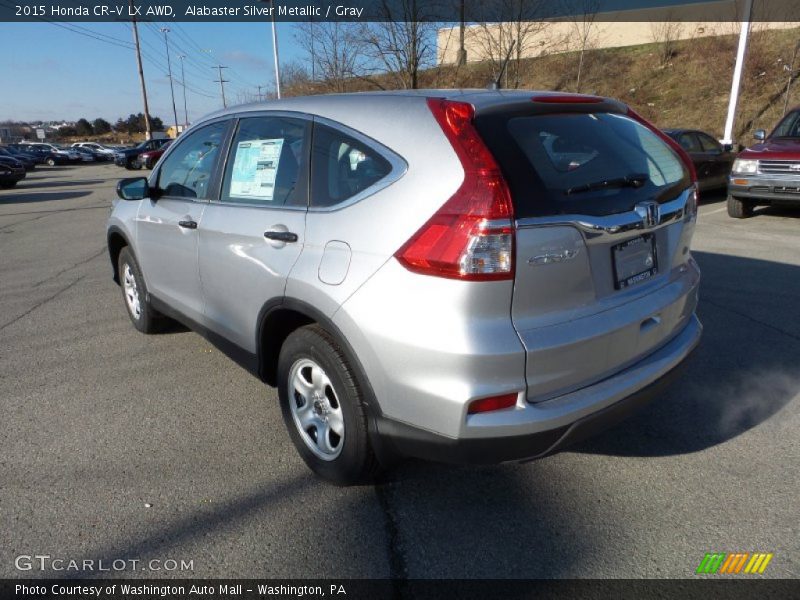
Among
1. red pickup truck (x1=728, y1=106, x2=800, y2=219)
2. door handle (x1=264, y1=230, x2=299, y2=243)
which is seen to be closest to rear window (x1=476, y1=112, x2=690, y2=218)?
door handle (x1=264, y1=230, x2=299, y2=243)

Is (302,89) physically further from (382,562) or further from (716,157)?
(382,562)

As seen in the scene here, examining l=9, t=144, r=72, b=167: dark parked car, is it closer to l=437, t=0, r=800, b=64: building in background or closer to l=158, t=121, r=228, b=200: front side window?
l=437, t=0, r=800, b=64: building in background

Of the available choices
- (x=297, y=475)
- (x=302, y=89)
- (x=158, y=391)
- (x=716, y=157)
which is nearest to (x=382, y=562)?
(x=297, y=475)

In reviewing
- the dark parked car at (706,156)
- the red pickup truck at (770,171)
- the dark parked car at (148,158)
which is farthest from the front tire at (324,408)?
the dark parked car at (148,158)

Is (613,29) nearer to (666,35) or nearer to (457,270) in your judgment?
(666,35)

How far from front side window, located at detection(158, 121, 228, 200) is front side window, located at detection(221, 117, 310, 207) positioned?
253 millimetres

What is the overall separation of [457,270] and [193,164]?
8.10 ft

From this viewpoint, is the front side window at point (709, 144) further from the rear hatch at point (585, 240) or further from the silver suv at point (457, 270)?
the rear hatch at point (585, 240)

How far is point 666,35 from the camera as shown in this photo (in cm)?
3669

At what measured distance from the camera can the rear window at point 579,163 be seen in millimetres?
2092

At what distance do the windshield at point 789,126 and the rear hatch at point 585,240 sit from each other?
8766 mm

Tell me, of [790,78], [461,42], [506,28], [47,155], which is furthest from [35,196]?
[790,78]

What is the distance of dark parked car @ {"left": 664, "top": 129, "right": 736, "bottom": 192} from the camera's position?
11719 millimetres

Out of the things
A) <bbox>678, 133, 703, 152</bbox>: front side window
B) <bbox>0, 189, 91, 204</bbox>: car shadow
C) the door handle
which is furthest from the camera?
<bbox>0, 189, 91, 204</bbox>: car shadow
